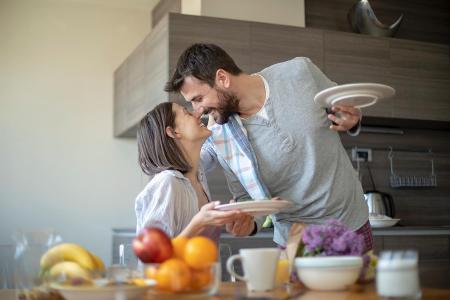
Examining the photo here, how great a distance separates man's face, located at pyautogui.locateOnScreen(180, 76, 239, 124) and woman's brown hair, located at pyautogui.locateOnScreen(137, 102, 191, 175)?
0.16m

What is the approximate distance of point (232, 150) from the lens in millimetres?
2039

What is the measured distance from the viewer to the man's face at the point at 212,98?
6.81ft

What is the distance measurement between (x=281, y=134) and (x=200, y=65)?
0.36m

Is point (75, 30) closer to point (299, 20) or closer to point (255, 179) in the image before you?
point (299, 20)

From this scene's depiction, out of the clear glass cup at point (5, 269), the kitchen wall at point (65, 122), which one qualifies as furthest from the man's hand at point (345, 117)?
the kitchen wall at point (65, 122)

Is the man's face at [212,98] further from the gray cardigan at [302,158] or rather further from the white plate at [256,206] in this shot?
the white plate at [256,206]

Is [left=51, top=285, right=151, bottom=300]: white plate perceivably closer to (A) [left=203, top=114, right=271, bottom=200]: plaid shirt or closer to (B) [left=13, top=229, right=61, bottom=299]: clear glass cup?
(B) [left=13, top=229, right=61, bottom=299]: clear glass cup

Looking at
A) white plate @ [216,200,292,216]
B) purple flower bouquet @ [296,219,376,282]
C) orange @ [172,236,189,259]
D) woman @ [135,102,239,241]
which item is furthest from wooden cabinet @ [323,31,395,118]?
orange @ [172,236,189,259]

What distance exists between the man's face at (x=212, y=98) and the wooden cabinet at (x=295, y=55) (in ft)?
4.93

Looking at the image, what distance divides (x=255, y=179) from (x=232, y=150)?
143 mm

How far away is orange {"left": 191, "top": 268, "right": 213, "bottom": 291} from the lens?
107 cm

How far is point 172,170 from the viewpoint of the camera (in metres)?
1.87

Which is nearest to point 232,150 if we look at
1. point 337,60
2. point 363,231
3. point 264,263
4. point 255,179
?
point 255,179

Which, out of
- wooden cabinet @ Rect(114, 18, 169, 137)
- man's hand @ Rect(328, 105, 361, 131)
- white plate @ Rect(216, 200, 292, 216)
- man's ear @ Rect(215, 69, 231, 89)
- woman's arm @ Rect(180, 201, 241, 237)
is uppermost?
wooden cabinet @ Rect(114, 18, 169, 137)
